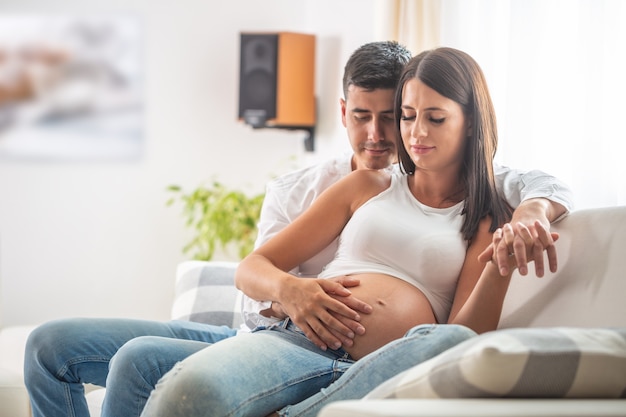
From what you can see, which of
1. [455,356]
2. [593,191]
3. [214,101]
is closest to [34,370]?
[455,356]

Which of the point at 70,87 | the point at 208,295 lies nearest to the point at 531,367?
the point at 208,295

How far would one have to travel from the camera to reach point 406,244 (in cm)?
192

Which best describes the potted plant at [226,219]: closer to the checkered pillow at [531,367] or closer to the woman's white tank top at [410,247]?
the woman's white tank top at [410,247]

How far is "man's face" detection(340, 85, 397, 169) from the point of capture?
2.15 meters

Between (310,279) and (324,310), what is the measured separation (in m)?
0.09

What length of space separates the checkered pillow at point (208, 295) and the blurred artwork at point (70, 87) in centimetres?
201

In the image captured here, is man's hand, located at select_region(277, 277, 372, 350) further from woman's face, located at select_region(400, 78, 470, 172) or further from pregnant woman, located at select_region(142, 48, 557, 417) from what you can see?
woman's face, located at select_region(400, 78, 470, 172)

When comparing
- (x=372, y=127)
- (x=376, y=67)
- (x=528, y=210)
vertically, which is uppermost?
(x=376, y=67)

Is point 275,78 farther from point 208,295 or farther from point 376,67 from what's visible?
point 376,67

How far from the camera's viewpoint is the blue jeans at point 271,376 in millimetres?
1433

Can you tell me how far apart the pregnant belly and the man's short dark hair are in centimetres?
53

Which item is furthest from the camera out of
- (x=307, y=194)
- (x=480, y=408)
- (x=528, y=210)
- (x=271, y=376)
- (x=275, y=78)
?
(x=275, y=78)

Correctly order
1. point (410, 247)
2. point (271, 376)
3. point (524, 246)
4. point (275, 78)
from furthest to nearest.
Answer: point (275, 78) < point (410, 247) < point (524, 246) < point (271, 376)

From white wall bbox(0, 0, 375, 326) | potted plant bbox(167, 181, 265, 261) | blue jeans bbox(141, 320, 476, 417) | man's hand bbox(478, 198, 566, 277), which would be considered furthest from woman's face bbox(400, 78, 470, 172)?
white wall bbox(0, 0, 375, 326)
